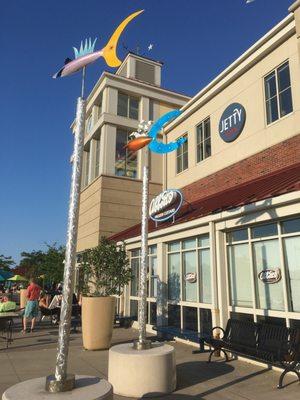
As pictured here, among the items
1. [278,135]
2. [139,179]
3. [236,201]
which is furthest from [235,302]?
[139,179]

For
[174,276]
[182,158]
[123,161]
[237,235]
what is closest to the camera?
[237,235]

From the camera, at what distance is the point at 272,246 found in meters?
8.29

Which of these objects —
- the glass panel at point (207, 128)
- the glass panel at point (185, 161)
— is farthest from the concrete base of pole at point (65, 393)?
the glass panel at point (185, 161)

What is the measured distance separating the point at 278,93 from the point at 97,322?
8.72 metres

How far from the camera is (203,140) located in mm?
15664

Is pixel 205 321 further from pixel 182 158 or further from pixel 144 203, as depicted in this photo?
pixel 182 158

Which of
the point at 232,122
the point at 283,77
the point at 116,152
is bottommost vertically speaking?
the point at 232,122

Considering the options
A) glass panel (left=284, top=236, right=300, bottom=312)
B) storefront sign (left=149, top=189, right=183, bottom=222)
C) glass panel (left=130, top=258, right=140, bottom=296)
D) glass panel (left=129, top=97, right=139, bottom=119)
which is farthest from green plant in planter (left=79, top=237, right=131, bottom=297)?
glass panel (left=129, top=97, right=139, bottom=119)

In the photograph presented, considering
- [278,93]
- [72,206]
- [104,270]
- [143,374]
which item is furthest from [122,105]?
[72,206]

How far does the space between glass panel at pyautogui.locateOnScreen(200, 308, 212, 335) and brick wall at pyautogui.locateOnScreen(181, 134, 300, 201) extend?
4.61 m

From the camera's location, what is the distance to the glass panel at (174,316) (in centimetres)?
1145

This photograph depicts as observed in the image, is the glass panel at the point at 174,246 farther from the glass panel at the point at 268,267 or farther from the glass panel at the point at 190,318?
the glass panel at the point at 268,267

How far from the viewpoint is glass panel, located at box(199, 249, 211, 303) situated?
10.2 m

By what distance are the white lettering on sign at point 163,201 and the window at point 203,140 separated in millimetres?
3092
